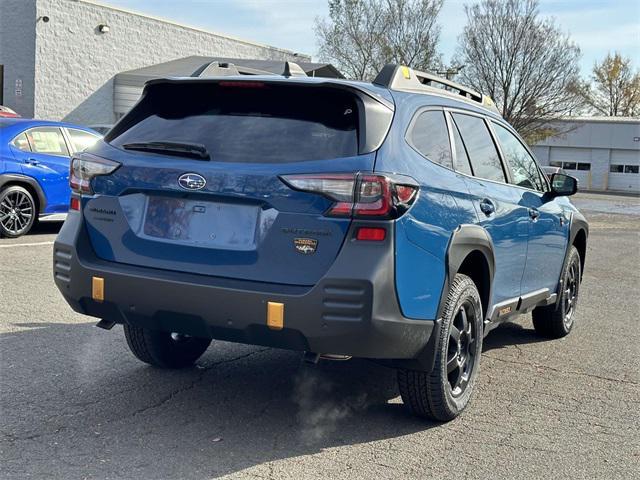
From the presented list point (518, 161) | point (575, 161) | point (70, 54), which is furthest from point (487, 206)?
point (575, 161)

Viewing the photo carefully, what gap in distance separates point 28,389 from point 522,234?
3.25 meters

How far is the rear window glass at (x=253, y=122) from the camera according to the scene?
3.72 m

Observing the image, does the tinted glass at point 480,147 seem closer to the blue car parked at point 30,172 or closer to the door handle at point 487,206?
the door handle at point 487,206

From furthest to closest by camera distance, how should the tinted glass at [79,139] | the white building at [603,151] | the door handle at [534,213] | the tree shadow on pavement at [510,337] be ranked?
the white building at [603,151], the tinted glass at [79,139], the tree shadow on pavement at [510,337], the door handle at [534,213]

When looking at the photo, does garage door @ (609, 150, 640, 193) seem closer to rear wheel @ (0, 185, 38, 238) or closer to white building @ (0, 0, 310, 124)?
white building @ (0, 0, 310, 124)

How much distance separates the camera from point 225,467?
3531mm

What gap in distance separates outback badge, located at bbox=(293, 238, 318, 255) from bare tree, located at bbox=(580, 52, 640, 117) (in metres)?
68.4

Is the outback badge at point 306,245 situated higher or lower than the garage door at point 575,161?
lower

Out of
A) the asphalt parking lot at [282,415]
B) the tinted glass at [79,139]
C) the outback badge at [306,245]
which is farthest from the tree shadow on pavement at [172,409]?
the tinted glass at [79,139]

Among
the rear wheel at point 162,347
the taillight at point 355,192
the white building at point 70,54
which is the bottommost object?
the rear wheel at point 162,347

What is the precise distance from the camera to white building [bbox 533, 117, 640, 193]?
55.4 m

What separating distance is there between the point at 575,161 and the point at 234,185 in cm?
5803

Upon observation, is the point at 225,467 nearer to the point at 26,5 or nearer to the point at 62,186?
the point at 62,186

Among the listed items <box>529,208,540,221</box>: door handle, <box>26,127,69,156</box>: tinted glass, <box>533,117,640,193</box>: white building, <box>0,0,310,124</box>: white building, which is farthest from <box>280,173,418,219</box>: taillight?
<box>533,117,640,193</box>: white building
